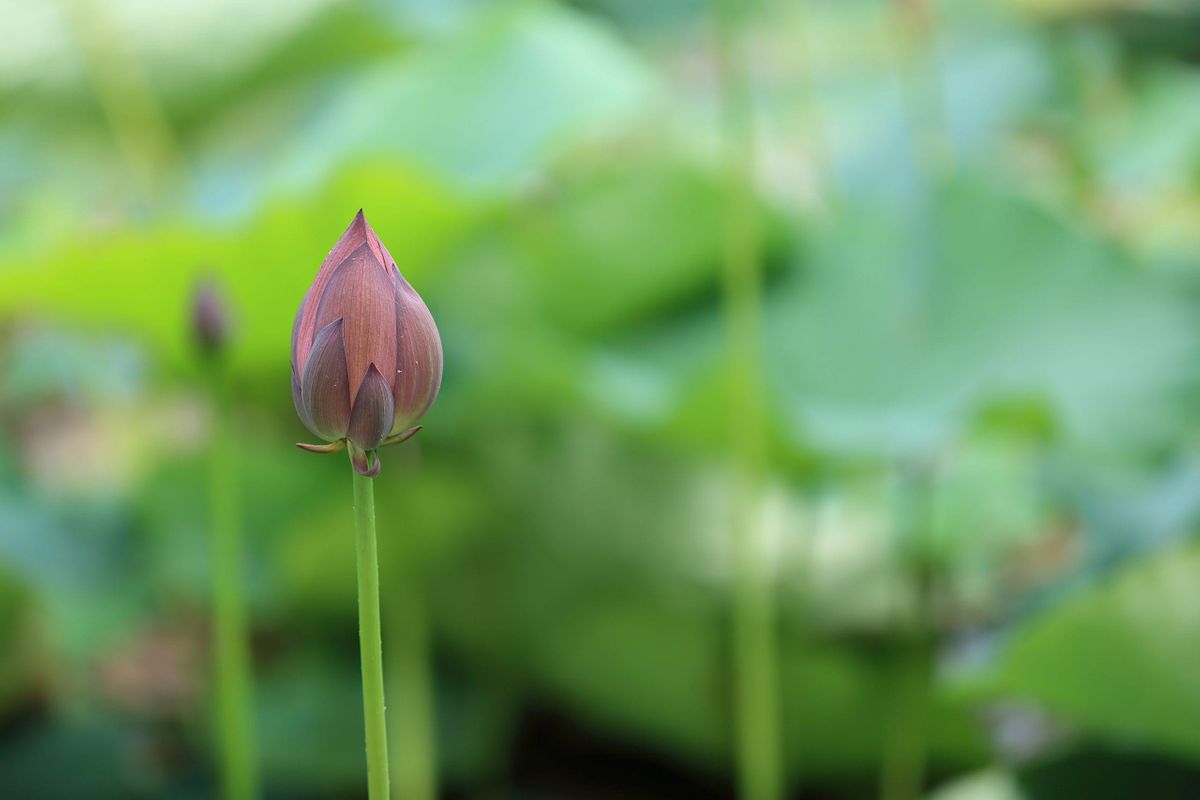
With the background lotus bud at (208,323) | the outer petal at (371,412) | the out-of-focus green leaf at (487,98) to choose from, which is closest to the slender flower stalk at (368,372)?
the outer petal at (371,412)

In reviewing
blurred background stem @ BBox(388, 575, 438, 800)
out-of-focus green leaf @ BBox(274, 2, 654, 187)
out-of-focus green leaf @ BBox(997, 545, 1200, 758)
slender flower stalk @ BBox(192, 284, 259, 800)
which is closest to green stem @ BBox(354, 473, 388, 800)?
slender flower stalk @ BBox(192, 284, 259, 800)

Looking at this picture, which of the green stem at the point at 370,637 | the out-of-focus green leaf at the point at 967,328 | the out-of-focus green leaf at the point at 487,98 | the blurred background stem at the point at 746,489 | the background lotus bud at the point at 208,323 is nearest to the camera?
the green stem at the point at 370,637

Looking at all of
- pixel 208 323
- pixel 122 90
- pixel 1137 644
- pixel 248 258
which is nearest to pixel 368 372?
pixel 208 323

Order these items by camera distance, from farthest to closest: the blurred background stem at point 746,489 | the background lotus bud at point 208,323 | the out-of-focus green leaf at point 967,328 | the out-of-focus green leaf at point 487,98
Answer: the out-of-focus green leaf at point 487,98
the out-of-focus green leaf at point 967,328
the blurred background stem at point 746,489
the background lotus bud at point 208,323

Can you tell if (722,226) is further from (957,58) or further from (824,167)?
(957,58)

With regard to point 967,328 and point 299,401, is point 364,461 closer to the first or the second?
point 299,401

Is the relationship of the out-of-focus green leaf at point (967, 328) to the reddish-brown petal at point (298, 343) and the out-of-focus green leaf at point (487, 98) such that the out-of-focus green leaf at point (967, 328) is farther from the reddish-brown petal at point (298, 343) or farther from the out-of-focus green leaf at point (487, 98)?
the reddish-brown petal at point (298, 343)

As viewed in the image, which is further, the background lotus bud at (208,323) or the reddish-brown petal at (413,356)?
the background lotus bud at (208,323)

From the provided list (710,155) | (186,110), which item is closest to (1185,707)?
(710,155)
